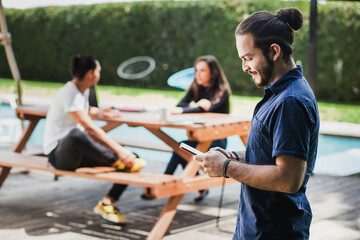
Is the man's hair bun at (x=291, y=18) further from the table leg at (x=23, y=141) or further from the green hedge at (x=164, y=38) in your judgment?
the green hedge at (x=164, y=38)

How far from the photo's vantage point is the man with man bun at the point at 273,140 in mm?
1370

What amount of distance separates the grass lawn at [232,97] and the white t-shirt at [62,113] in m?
7.10

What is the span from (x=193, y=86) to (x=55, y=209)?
1658mm

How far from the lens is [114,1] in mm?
16062

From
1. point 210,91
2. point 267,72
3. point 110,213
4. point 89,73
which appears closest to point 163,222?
point 110,213

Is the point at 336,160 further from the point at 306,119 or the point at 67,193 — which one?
the point at 306,119

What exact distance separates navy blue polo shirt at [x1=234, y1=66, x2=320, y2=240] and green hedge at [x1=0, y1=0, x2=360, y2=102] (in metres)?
11.1

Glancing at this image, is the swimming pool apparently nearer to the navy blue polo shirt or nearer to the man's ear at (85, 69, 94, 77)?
the man's ear at (85, 69, 94, 77)

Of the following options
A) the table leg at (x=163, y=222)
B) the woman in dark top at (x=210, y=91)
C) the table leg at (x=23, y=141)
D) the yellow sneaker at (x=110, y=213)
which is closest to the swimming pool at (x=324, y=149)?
the woman in dark top at (x=210, y=91)

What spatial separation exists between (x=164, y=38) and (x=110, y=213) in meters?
11.7

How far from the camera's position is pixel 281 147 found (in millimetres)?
1350

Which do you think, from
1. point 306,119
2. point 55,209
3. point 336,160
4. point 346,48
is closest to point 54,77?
point 346,48

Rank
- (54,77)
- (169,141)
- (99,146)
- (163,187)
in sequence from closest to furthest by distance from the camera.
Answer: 1. (163,187)
2. (99,146)
3. (169,141)
4. (54,77)

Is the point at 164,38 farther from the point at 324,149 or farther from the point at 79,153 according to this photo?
the point at 79,153
